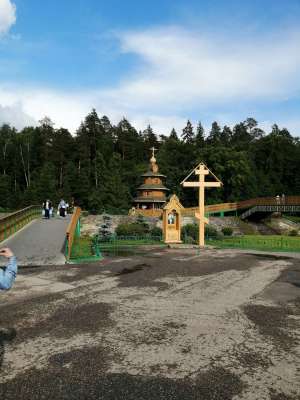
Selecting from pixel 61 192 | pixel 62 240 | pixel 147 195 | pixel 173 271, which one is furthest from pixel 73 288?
pixel 61 192

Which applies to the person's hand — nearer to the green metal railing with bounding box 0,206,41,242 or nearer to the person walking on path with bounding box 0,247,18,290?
the person walking on path with bounding box 0,247,18,290

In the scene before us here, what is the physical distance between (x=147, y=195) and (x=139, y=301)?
49.6 metres

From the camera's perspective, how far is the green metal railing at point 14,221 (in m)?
18.7

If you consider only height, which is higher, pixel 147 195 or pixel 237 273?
pixel 147 195

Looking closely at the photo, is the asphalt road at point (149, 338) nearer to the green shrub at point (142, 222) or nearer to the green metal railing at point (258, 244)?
the green metal railing at point (258, 244)

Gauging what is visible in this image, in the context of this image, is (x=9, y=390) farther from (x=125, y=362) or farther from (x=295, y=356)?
(x=295, y=356)

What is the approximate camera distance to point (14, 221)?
856 inches

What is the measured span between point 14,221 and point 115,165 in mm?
59477

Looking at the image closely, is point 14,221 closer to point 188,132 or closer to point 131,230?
point 131,230

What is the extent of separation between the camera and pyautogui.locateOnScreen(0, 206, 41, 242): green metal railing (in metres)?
18.7

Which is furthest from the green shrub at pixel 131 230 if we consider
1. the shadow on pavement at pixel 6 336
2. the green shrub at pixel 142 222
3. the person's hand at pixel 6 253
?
the person's hand at pixel 6 253

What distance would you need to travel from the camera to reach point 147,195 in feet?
192

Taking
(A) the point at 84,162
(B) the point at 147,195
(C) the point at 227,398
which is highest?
(A) the point at 84,162

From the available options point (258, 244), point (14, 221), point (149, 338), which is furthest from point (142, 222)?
point (149, 338)
